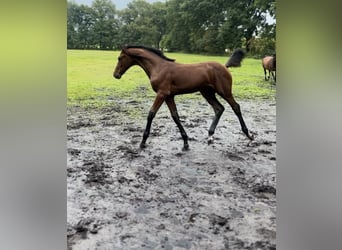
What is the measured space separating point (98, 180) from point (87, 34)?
849 millimetres

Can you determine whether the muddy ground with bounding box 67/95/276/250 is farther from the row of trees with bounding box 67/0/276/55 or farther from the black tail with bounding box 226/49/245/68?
the row of trees with bounding box 67/0/276/55

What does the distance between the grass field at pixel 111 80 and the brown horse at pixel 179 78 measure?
34 mm

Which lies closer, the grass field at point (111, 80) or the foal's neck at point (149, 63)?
the grass field at point (111, 80)

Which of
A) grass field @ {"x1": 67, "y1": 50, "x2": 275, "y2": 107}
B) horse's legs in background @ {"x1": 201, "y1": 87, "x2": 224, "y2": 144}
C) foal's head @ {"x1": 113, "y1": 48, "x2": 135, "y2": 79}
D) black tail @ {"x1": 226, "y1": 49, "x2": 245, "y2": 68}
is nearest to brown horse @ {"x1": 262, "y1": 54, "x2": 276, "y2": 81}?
grass field @ {"x1": 67, "y1": 50, "x2": 275, "y2": 107}

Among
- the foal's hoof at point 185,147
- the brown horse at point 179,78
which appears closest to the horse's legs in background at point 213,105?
the brown horse at point 179,78

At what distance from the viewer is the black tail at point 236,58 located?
89.5 inches

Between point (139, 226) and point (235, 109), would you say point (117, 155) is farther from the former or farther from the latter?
point (235, 109)

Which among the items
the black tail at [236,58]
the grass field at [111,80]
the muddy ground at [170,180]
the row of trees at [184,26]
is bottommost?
the muddy ground at [170,180]

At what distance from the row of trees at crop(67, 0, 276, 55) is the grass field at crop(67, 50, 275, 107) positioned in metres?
0.06

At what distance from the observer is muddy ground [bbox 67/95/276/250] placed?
6.92ft

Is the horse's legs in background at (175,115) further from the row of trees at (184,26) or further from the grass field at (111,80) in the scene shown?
the row of trees at (184,26)

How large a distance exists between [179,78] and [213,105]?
262mm

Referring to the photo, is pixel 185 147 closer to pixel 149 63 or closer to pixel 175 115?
pixel 175 115

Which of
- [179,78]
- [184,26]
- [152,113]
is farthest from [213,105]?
[184,26]
